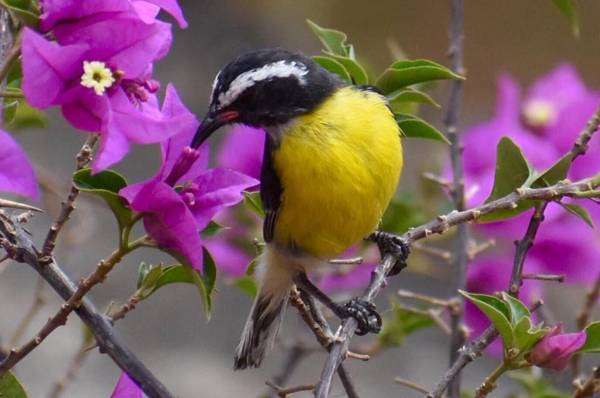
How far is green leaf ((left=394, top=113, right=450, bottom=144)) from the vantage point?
1351mm

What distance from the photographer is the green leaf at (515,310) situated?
1131 millimetres

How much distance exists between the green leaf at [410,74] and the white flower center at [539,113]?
702mm

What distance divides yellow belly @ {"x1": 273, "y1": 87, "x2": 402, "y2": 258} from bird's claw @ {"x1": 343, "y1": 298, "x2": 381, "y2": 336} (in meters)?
0.18

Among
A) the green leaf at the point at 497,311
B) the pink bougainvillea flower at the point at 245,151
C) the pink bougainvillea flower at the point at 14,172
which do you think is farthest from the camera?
the pink bougainvillea flower at the point at 245,151

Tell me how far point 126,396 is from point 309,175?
65 centimetres

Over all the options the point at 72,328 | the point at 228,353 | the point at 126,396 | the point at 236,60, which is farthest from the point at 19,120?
the point at 228,353

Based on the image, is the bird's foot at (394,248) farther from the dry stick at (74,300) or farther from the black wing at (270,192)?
the dry stick at (74,300)

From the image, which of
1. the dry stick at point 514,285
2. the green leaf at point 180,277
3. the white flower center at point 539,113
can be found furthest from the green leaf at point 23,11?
the white flower center at point 539,113

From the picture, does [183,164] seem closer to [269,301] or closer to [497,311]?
[497,311]

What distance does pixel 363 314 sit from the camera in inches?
56.8

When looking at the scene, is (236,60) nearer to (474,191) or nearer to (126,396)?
(474,191)

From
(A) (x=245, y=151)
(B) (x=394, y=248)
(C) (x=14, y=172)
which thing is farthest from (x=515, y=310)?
(A) (x=245, y=151)

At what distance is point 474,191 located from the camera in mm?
1812

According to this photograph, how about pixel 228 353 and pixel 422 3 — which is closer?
pixel 228 353
